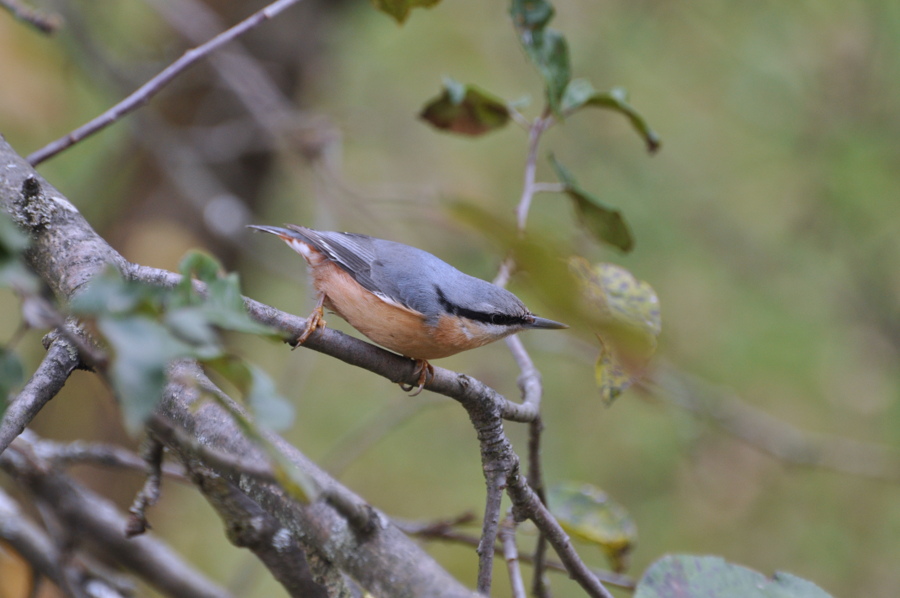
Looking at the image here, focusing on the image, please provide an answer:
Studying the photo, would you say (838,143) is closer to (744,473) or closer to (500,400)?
(744,473)

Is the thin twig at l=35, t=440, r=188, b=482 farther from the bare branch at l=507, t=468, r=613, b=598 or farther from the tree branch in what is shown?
the bare branch at l=507, t=468, r=613, b=598

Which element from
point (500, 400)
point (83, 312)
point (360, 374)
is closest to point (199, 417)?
point (83, 312)

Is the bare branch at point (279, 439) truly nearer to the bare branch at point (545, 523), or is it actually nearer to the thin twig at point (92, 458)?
the bare branch at point (545, 523)

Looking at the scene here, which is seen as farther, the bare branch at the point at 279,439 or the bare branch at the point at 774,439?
the bare branch at the point at 774,439

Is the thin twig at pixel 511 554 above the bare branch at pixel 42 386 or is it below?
above

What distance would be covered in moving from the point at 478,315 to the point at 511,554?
0.76 meters

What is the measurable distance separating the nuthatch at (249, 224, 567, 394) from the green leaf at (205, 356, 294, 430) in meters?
1.02

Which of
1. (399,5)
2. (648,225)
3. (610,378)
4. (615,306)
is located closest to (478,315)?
(615,306)

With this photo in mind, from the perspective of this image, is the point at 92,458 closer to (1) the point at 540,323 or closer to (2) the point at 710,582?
(1) the point at 540,323

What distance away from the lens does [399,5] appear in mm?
2008

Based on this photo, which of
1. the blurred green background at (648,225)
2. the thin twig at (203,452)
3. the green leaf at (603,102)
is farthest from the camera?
the blurred green background at (648,225)

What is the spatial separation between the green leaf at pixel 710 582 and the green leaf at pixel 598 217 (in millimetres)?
1100

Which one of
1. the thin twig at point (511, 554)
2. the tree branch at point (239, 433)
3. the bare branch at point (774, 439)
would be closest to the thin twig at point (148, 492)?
the tree branch at point (239, 433)

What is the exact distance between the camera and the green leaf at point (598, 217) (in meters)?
2.17
